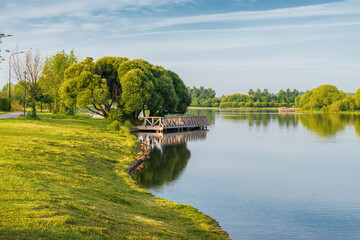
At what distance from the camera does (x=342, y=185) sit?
23.0m

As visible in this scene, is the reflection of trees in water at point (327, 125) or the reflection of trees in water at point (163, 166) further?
the reflection of trees in water at point (327, 125)

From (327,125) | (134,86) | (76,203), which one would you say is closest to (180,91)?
(134,86)

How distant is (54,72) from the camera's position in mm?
70000

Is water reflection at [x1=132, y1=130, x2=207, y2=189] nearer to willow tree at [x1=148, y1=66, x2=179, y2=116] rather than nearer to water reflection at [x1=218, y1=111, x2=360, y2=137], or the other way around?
willow tree at [x1=148, y1=66, x2=179, y2=116]

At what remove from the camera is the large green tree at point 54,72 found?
68312 mm

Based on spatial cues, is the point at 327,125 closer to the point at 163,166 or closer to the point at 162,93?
the point at 162,93

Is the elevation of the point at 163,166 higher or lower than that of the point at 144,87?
lower

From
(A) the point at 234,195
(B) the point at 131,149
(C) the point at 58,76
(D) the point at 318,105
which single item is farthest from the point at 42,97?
(D) the point at 318,105

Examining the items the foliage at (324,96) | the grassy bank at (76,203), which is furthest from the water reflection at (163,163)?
the foliage at (324,96)

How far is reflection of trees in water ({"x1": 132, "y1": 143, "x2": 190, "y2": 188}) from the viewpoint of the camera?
75.6ft

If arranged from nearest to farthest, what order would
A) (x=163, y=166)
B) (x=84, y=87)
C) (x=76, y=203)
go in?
1. (x=76, y=203)
2. (x=163, y=166)
3. (x=84, y=87)

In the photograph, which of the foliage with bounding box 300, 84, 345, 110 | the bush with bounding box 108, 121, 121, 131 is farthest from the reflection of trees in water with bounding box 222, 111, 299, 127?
the foliage with bounding box 300, 84, 345, 110

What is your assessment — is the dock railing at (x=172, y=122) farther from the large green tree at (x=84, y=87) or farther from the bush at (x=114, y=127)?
the bush at (x=114, y=127)

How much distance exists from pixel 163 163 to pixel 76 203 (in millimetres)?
18810
